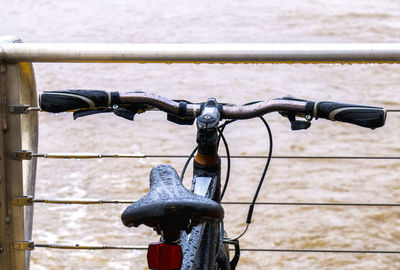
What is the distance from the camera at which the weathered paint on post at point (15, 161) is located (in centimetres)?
202

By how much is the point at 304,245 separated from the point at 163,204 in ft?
10.8

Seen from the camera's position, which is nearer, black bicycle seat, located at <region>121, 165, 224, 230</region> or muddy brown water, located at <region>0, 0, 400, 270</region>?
black bicycle seat, located at <region>121, 165, 224, 230</region>

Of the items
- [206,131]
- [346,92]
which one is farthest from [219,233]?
[346,92]

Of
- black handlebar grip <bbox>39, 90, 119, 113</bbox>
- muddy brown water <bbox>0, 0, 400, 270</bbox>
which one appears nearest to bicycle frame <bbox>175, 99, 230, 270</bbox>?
black handlebar grip <bbox>39, 90, 119, 113</bbox>

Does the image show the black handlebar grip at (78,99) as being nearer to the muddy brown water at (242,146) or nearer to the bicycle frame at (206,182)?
the bicycle frame at (206,182)

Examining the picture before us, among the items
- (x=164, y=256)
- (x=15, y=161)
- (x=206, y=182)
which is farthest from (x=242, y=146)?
(x=164, y=256)

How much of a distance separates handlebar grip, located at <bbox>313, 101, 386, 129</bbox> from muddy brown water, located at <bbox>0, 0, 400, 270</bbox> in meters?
0.37

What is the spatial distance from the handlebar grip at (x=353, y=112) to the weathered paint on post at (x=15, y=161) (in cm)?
97

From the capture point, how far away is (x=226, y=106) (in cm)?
173

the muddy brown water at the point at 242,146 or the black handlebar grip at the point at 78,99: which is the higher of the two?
the black handlebar grip at the point at 78,99

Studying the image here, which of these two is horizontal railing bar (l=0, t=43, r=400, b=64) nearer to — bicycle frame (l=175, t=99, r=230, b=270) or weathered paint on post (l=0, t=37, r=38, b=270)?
weathered paint on post (l=0, t=37, r=38, b=270)

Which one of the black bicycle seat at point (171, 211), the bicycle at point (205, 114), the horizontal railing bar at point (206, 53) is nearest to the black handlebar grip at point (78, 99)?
the bicycle at point (205, 114)

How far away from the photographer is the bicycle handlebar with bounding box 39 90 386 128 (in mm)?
1661

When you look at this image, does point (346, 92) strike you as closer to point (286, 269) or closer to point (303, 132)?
point (303, 132)
